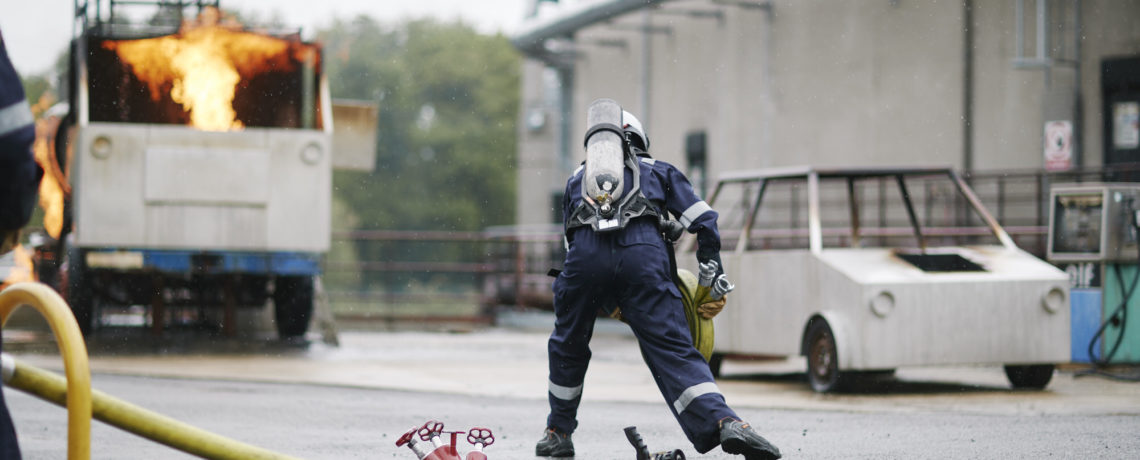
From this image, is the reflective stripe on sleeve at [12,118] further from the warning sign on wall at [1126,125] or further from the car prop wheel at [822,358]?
the warning sign on wall at [1126,125]

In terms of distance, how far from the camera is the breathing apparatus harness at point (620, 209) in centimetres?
605

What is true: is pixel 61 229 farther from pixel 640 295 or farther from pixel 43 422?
pixel 640 295

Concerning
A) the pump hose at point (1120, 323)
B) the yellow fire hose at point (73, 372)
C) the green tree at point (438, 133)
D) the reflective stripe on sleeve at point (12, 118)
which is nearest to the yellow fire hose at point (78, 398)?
the yellow fire hose at point (73, 372)

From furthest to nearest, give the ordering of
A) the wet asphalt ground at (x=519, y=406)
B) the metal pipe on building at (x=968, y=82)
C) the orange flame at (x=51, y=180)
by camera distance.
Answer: the metal pipe on building at (x=968, y=82), the orange flame at (x=51, y=180), the wet asphalt ground at (x=519, y=406)

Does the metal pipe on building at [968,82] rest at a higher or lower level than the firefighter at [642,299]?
higher

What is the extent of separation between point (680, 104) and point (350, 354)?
11372 millimetres

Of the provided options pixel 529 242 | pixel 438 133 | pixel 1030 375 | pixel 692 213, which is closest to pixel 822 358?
pixel 1030 375

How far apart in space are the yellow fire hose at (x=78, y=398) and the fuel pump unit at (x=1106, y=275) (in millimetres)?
Result: 9216

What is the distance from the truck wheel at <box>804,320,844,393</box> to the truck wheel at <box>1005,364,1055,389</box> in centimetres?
137

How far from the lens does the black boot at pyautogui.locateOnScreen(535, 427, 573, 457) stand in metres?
6.52

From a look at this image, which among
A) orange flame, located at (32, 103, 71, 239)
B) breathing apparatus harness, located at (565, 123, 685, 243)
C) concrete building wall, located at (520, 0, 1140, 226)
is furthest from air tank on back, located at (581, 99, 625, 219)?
concrete building wall, located at (520, 0, 1140, 226)

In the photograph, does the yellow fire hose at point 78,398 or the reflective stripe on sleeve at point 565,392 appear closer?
the yellow fire hose at point 78,398

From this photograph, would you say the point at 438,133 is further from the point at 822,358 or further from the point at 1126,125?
the point at 822,358

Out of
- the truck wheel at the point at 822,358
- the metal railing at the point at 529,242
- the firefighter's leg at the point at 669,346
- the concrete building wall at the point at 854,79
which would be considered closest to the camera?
the firefighter's leg at the point at 669,346
